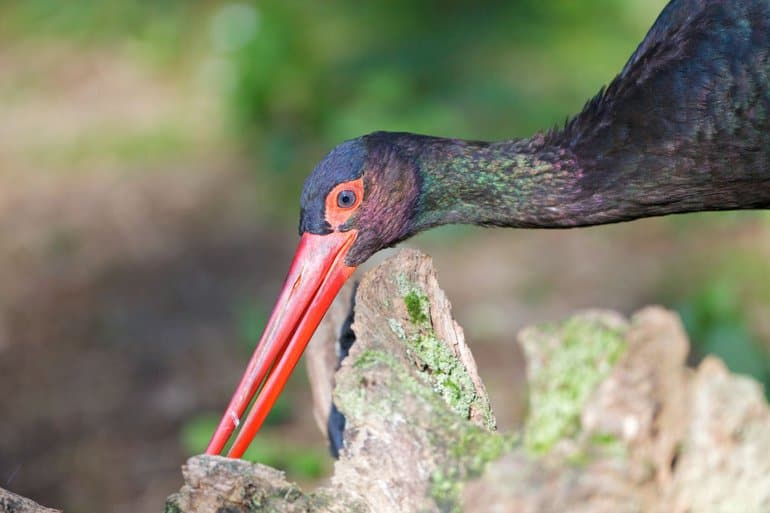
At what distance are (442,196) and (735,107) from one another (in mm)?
902

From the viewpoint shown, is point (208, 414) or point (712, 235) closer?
point (208, 414)

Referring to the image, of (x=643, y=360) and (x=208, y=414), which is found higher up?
(x=208, y=414)

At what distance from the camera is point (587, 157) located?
332 centimetres

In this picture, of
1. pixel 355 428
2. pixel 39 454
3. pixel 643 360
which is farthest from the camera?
pixel 39 454

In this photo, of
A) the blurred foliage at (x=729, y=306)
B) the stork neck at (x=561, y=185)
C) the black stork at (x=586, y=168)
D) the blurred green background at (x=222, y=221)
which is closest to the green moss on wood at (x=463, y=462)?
the black stork at (x=586, y=168)

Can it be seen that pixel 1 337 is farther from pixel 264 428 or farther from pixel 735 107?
pixel 735 107

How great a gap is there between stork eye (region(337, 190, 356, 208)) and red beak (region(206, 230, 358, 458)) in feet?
0.28

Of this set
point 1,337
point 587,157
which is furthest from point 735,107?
point 1,337

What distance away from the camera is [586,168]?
332 centimetres

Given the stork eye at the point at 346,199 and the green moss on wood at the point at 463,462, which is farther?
the stork eye at the point at 346,199

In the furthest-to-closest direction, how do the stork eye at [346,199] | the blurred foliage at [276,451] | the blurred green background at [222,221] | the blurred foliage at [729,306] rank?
the blurred green background at [222,221] < the blurred foliage at [729,306] < the blurred foliage at [276,451] < the stork eye at [346,199]

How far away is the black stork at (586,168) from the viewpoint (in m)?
3.13

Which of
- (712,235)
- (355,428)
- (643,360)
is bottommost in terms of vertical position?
(643,360)

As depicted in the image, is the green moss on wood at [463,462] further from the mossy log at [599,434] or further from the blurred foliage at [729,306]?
the blurred foliage at [729,306]
